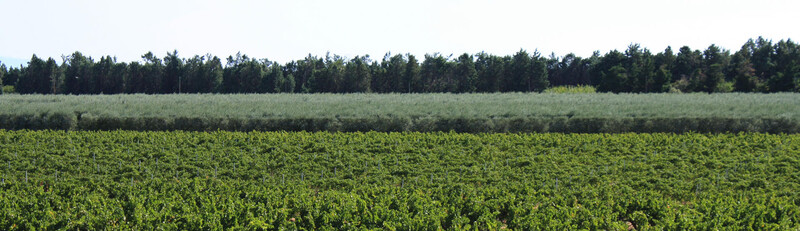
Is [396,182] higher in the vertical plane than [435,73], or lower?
lower

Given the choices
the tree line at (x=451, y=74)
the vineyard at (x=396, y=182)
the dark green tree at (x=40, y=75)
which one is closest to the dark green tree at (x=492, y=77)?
the tree line at (x=451, y=74)

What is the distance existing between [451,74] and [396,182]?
56.5 meters

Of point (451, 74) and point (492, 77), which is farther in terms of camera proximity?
point (451, 74)

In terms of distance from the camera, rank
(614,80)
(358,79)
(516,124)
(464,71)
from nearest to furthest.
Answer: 1. (516,124)
2. (614,80)
3. (358,79)
4. (464,71)

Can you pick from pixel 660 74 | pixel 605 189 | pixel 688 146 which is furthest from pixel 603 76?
pixel 605 189

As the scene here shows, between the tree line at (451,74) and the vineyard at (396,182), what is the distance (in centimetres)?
3840

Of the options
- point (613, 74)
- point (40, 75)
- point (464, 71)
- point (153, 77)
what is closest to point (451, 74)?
point (464, 71)

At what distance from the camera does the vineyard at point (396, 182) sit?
9922 millimetres

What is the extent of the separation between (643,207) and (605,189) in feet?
6.47

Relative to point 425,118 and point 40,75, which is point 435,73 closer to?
point 425,118

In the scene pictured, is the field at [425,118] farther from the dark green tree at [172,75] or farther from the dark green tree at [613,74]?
the dark green tree at [172,75]

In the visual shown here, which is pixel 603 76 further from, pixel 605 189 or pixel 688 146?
pixel 605 189

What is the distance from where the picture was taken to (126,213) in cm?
1091

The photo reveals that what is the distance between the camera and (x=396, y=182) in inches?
593
